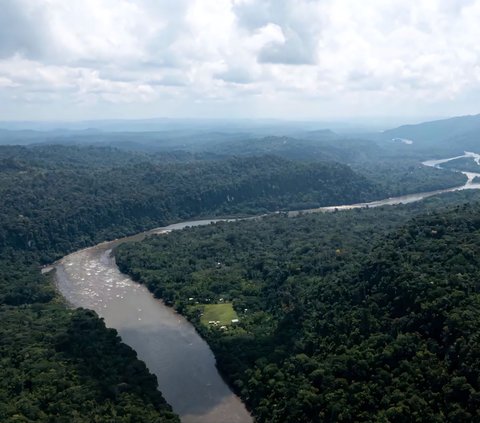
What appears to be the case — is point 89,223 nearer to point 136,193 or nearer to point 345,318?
point 136,193

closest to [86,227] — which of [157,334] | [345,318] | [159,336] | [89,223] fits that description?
[89,223]

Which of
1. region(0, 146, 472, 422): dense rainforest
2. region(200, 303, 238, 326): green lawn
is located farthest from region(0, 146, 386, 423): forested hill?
region(200, 303, 238, 326): green lawn

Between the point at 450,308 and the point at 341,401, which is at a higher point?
the point at 450,308

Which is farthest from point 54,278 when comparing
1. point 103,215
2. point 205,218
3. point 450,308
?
point 450,308

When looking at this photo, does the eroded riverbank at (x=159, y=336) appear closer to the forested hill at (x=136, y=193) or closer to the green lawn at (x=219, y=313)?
the green lawn at (x=219, y=313)

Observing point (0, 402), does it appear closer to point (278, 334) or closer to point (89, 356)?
point (89, 356)

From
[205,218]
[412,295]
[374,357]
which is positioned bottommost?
[205,218]
